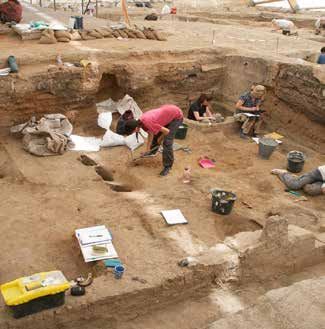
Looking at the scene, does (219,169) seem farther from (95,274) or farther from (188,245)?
(95,274)

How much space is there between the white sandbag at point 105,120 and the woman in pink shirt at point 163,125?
1.58 meters

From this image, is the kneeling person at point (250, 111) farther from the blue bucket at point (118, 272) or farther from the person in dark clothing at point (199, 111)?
the blue bucket at point (118, 272)

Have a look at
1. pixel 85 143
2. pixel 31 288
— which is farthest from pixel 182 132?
pixel 31 288

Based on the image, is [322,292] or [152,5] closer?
[322,292]

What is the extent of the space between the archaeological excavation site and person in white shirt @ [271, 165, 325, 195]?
26mm

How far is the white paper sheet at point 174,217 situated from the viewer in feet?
17.9

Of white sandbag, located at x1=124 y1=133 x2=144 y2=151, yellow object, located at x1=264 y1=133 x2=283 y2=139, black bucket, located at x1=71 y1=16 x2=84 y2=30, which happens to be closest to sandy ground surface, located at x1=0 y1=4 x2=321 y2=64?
black bucket, located at x1=71 y1=16 x2=84 y2=30

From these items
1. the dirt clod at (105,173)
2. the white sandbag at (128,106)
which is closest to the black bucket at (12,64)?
the white sandbag at (128,106)

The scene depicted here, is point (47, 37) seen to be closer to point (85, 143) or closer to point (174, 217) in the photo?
point (85, 143)

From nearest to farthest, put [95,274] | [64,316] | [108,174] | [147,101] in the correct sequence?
[64,316] < [95,274] < [108,174] < [147,101]

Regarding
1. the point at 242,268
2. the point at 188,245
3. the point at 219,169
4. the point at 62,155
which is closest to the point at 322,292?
the point at 242,268

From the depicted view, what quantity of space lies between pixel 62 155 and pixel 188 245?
3.32 meters

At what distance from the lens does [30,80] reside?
8008mm

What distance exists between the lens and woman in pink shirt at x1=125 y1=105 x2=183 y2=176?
21.3 feet
